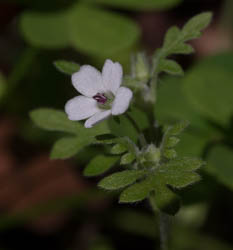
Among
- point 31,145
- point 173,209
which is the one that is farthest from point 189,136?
point 31,145

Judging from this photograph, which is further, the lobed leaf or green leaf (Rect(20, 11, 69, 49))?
green leaf (Rect(20, 11, 69, 49))

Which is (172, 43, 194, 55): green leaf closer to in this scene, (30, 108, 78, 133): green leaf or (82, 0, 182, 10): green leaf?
(30, 108, 78, 133): green leaf

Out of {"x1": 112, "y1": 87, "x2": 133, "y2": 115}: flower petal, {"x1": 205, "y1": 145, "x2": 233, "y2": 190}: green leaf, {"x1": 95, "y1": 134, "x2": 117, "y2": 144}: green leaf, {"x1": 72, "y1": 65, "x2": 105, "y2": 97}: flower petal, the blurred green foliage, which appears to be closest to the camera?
{"x1": 112, "y1": 87, "x2": 133, "y2": 115}: flower petal

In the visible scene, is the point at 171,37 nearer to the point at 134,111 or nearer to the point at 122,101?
the point at 134,111

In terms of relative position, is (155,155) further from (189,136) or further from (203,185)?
(203,185)

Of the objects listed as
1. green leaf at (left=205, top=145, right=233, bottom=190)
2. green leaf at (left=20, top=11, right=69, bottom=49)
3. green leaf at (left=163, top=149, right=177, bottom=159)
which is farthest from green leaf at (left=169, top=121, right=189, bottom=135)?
green leaf at (left=20, top=11, right=69, bottom=49)

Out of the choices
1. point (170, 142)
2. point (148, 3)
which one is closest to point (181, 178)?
point (170, 142)
